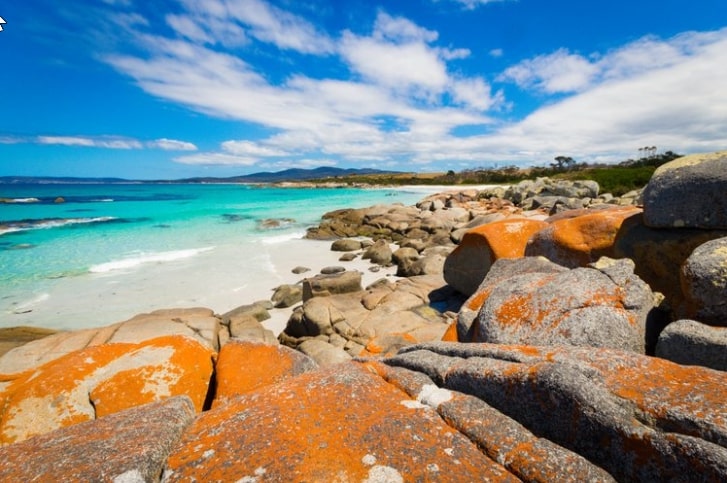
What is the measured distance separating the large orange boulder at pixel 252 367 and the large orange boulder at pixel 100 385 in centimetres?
34

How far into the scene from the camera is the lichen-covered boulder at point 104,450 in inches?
75.4

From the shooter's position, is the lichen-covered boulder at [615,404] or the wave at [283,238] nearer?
the lichen-covered boulder at [615,404]

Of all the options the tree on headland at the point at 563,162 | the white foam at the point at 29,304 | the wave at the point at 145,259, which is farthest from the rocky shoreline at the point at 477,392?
the tree on headland at the point at 563,162

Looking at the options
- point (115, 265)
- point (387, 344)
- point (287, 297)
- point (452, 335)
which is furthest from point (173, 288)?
point (452, 335)

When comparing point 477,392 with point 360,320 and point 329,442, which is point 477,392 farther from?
point 360,320

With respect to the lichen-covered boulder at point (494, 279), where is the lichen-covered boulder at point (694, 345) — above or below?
above

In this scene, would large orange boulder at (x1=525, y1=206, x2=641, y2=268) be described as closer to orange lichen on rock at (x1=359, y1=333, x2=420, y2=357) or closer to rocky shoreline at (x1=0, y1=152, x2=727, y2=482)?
rocky shoreline at (x1=0, y1=152, x2=727, y2=482)

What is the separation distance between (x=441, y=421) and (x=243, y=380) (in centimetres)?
240

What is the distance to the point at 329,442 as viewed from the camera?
6.93 feet

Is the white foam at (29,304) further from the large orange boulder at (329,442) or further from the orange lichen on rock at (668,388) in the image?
the orange lichen on rock at (668,388)

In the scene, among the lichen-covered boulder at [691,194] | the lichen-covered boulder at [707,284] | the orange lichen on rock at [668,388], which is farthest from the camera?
the lichen-covered boulder at [691,194]

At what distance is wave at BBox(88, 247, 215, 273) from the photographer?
18720 mm

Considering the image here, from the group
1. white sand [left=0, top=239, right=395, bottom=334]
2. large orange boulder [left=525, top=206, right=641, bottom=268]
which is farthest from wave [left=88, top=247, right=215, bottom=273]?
large orange boulder [left=525, top=206, right=641, bottom=268]

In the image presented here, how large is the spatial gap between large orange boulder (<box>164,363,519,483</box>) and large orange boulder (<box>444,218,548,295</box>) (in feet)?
22.8
